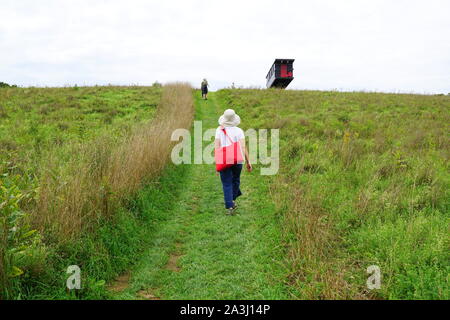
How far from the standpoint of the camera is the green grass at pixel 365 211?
3.17 metres

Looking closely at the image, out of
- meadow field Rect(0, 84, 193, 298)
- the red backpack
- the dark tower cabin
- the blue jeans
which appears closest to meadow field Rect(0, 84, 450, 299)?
→ meadow field Rect(0, 84, 193, 298)

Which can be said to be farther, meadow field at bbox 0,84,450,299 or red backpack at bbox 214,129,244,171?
red backpack at bbox 214,129,244,171

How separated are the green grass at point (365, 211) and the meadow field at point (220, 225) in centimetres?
2

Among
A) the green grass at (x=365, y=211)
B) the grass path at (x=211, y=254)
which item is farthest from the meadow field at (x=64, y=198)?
the green grass at (x=365, y=211)

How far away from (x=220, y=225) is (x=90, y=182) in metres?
2.16

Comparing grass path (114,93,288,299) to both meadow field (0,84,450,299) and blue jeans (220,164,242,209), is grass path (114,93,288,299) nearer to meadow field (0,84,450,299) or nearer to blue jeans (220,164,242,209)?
meadow field (0,84,450,299)

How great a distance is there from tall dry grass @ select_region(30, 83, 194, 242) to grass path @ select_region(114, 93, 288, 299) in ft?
2.76

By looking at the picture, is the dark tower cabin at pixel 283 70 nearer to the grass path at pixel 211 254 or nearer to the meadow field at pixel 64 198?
the meadow field at pixel 64 198

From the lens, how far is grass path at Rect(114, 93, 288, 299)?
3465 millimetres

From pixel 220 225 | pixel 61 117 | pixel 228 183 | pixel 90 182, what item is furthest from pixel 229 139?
pixel 61 117

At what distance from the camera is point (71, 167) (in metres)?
4.62

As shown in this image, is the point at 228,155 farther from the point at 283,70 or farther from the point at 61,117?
the point at 283,70
